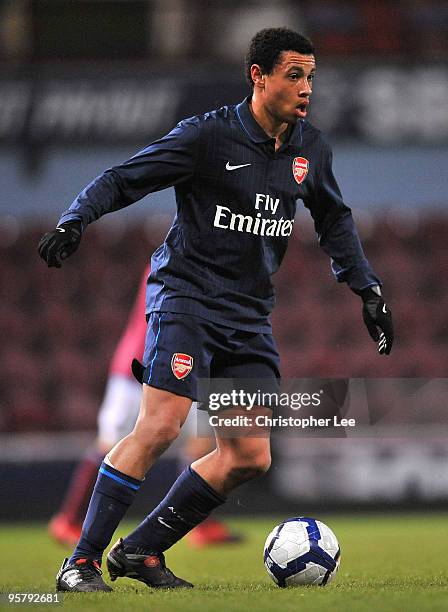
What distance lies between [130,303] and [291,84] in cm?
720

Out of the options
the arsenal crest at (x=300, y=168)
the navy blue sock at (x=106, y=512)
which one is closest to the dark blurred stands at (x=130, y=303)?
the arsenal crest at (x=300, y=168)

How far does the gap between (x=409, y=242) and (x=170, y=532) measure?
7705 mm

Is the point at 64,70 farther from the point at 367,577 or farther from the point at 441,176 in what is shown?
the point at 367,577

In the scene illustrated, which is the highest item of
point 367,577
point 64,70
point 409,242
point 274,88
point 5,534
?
point 64,70

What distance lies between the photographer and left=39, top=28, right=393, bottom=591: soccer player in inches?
144

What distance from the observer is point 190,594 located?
353 centimetres

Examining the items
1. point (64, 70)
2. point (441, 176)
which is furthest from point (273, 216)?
point (441, 176)

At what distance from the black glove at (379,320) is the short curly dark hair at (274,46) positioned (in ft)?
2.85

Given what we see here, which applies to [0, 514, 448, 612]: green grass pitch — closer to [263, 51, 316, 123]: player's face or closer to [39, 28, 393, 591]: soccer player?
[39, 28, 393, 591]: soccer player

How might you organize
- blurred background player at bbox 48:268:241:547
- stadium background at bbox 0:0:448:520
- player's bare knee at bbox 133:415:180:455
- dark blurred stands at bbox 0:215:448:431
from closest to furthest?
player's bare knee at bbox 133:415:180:455
blurred background player at bbox 48:268:241:547
stadium background at bbox 0:0:448:520
dark blurred stands at bbox 0:215:448:431

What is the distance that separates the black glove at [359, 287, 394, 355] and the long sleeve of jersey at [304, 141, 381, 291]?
2.7 inches

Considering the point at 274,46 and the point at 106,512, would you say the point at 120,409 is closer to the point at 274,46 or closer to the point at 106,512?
the point at 106,512

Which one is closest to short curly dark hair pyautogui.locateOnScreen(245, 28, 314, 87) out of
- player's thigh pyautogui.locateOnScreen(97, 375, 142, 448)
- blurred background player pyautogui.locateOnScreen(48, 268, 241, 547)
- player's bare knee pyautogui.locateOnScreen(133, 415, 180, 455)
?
player's bare knee pyautogui.locateOnScreen(133, 415, 180, 455)

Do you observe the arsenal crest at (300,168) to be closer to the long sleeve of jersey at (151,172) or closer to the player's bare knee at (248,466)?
the long sleeve of jersey at (151,172)
